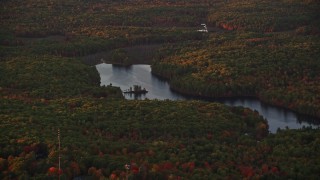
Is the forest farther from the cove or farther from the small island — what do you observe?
the small island

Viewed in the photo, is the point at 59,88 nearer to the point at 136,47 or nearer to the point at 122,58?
the point at 122,58

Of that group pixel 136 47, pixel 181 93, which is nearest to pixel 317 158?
pixel 181 93

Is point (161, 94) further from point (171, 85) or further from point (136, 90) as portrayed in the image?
point (171, 85)

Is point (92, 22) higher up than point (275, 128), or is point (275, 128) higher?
point (92, 22)

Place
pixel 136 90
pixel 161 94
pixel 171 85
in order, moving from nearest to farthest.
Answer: pixel 161 94 < pixel 136 90 < pixel 171 85

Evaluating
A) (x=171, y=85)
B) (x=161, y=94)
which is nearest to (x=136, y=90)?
(x=161, y=94)

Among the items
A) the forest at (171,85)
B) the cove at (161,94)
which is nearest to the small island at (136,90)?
the cove at (161,94)
